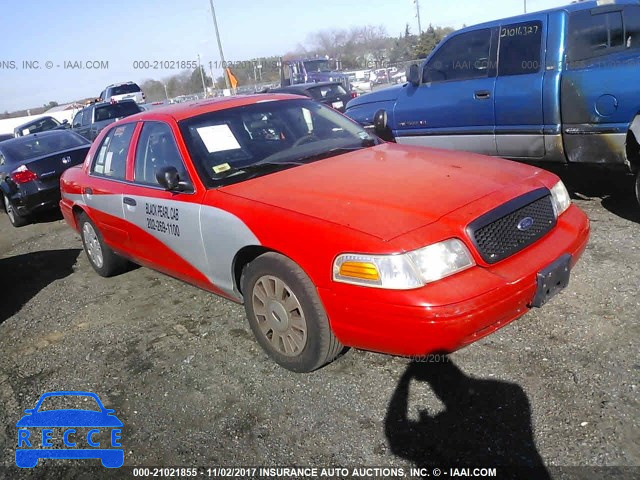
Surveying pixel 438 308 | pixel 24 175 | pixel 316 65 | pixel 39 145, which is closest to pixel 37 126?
pixel 316 65

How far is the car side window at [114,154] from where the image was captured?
14.6ft

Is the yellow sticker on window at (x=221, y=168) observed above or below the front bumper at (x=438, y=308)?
above

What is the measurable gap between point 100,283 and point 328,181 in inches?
123

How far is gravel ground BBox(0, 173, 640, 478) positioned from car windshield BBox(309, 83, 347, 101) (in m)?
10.4

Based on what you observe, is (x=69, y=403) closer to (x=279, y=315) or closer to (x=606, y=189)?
(x=279, y=315)

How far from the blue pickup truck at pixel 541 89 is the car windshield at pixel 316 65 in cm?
1880

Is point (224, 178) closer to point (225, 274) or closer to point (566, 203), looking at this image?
point (225, 274)

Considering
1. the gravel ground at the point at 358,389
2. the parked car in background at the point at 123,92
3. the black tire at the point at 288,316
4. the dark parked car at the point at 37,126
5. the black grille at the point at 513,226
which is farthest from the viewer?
the parked car in background at the point at 123,92

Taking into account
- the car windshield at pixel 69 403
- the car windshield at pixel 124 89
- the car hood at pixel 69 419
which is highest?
the car windshield at pixel 124 89

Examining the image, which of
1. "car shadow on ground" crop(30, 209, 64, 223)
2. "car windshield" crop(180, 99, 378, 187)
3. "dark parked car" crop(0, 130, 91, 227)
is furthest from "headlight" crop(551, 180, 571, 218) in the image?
"car shadow on ground" crop(30, 209, 64, 223)

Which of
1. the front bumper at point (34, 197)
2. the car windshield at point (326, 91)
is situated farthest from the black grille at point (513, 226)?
the car windshield at point (326, 91)

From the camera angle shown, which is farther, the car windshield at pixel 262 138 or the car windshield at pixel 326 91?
the car windshield at pixel 326 91

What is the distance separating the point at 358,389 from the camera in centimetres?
296

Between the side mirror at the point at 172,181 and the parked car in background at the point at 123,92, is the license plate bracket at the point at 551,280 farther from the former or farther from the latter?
the parked car in background at the point at 123,92
